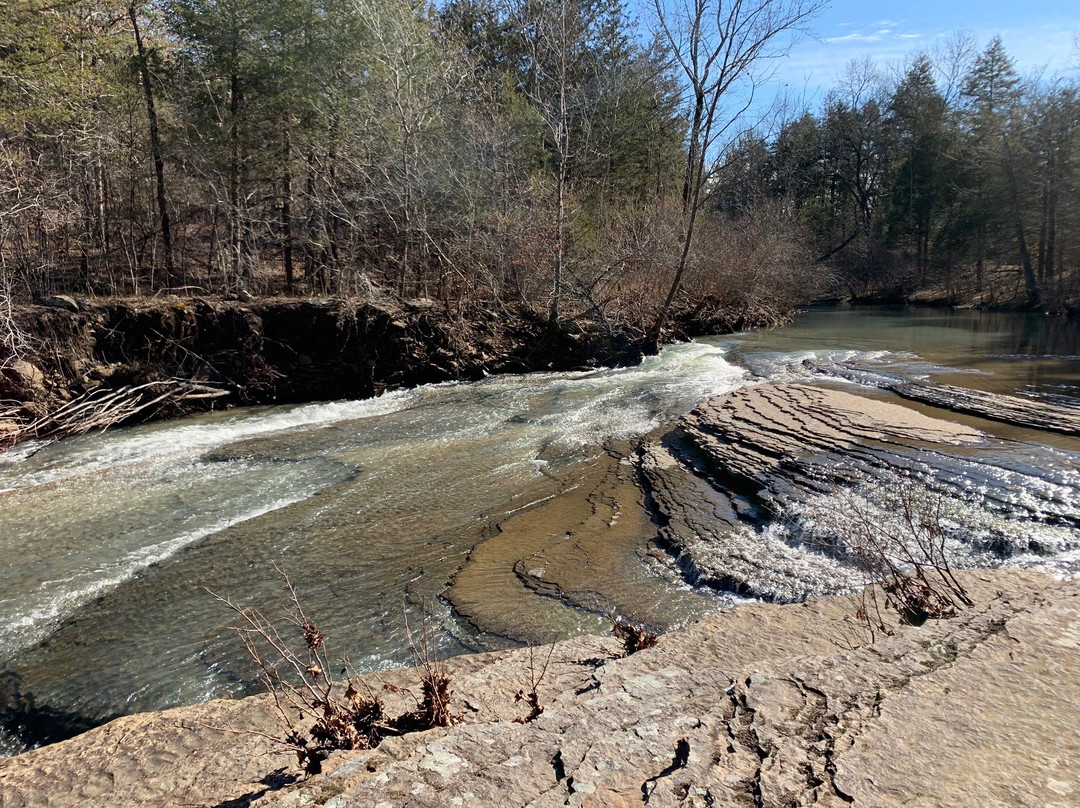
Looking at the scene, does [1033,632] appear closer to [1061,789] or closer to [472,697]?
[1061,789]

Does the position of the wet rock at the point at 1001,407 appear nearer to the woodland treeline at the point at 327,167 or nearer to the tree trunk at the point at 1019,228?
the woodland treeline at the point at 327,167

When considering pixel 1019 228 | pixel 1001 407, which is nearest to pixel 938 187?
pixel 1019 228

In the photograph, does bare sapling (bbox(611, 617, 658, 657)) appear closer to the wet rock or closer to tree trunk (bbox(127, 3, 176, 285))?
the wet rock

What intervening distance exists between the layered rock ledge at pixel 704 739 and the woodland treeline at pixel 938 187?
1631 cm

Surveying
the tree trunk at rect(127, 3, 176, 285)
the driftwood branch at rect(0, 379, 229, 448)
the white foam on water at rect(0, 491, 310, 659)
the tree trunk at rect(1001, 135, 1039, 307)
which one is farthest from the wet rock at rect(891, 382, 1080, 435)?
the tree trunk at rect(1001, 135, 1039, 307)

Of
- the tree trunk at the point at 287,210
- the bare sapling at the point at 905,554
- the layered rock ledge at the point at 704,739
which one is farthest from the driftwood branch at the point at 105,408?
the bare sapling at the point at 905,554

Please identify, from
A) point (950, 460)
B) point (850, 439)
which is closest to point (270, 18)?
point (850, 439)

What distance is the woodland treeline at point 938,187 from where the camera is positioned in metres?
25.5

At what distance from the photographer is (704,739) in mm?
2188

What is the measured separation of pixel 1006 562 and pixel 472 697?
416 cm

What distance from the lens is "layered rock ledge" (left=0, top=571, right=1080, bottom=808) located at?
1891mm

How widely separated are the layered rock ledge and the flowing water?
0.79 meters

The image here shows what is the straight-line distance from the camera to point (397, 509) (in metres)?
6.57

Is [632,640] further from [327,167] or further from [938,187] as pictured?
[938,187]
